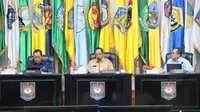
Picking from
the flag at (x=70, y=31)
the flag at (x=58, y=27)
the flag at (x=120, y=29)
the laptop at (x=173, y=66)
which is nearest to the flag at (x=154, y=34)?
the flag at (x=120, y=29)

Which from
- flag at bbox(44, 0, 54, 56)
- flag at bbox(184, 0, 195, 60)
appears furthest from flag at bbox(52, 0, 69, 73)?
flag at bbox(184, 0, 195, 60)

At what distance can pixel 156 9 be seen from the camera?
7617 millimetres

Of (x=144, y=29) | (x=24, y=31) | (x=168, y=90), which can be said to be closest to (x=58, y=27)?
(x=24, y=31)

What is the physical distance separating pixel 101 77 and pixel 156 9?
289 cm

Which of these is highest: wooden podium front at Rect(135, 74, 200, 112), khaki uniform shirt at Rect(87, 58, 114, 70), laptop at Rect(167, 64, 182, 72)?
khaki uniform shirt at Rect(87, 58, 114, 70)

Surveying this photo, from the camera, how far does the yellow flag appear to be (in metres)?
7.55

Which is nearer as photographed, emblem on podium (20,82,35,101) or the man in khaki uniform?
emblem on podium (20,82,35,101)

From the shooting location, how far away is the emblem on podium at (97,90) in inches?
207

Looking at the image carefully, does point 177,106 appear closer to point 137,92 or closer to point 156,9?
point 137,92

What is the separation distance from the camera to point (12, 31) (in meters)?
7.59

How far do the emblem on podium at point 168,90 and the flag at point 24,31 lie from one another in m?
3.37

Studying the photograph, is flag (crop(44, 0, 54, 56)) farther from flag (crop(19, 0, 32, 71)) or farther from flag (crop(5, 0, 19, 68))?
flag (crop(5, 0, 19, 68))

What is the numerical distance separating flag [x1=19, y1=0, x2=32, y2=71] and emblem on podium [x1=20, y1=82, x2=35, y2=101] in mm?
2406

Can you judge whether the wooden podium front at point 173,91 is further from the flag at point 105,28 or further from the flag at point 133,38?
the flag at point 105,28
